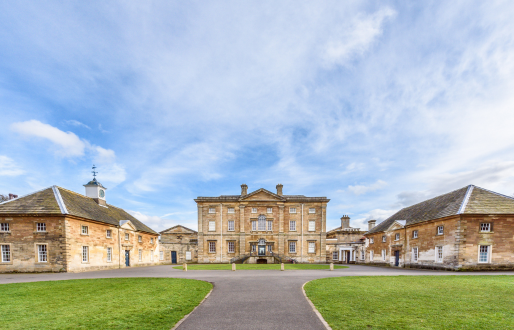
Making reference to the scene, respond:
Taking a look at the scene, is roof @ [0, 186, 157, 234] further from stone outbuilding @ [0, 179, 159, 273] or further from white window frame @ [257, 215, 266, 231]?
white window frame @ [257, 215, 266, 231]

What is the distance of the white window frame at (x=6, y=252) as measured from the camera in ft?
76.4

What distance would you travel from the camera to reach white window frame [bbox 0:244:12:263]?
76.4 feet

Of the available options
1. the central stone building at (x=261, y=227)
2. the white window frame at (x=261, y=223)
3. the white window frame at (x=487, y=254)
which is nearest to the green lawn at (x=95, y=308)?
the white window frame at (x=487, y=254)

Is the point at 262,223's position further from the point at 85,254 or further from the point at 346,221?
the point at 85,254

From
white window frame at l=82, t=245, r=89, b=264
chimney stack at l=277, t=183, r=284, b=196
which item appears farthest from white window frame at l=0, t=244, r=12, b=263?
chimney stack at l=277, t=183, r=284, b=196

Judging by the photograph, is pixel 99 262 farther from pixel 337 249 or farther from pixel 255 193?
pixel 337 249

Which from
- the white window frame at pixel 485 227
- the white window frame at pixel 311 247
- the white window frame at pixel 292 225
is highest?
the white window frame at pixel 485 227

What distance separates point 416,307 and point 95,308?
1040 centimetres

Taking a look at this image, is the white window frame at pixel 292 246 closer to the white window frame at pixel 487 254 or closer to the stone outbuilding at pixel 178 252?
the stone outbuilding at pixel 178 252

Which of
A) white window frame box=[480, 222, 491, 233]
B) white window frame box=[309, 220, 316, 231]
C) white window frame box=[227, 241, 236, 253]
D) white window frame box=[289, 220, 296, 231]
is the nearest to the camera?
white window frame box=[480, 222, 491, 233]

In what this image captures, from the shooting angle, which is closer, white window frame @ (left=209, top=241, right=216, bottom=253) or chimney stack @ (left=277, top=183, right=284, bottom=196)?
white window frame @ (left=209, top=241, right=216, bottom=253)

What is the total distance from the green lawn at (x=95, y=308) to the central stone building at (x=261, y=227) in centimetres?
3156

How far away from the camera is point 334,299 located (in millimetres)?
9352

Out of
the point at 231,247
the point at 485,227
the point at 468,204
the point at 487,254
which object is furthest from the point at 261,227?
the point at 485,227
